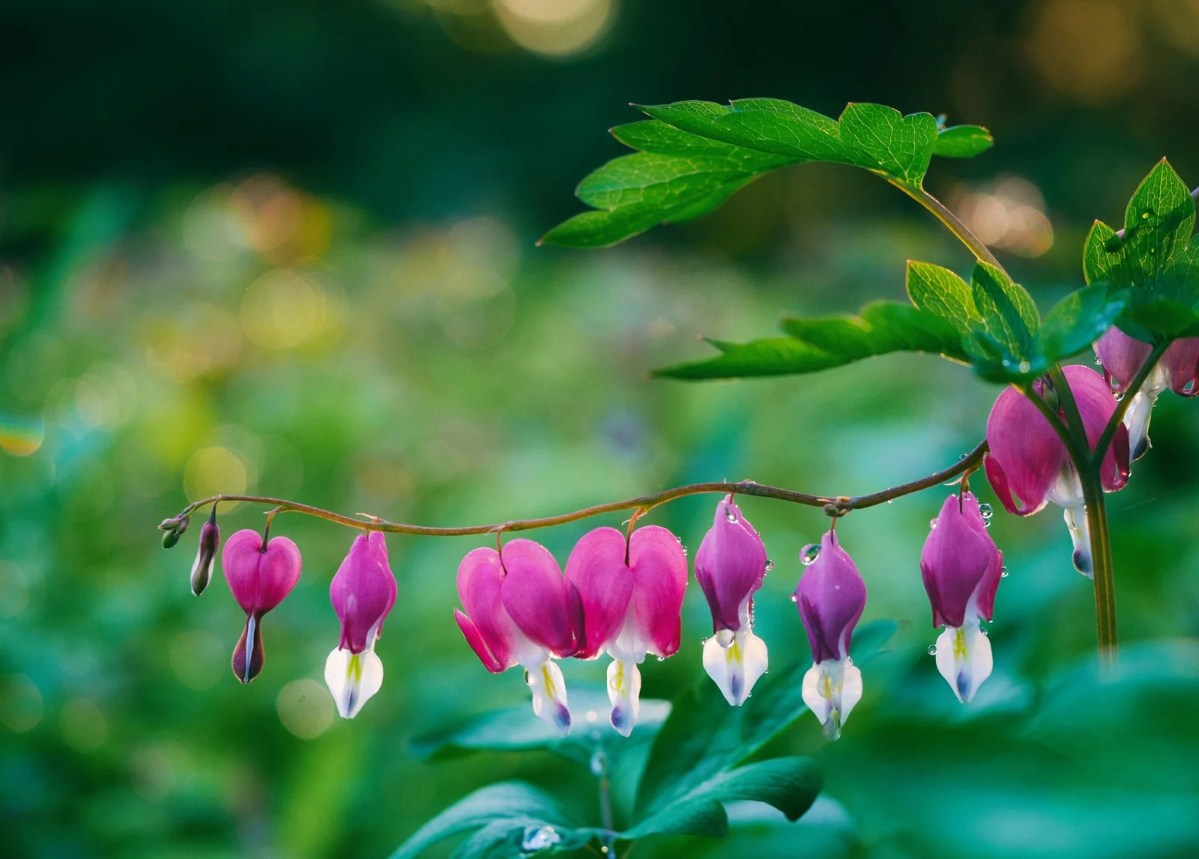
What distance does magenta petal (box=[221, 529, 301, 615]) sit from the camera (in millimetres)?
726

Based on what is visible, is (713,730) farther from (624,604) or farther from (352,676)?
(352,676)

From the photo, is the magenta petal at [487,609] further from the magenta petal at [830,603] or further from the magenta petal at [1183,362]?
the magenta petal at [1183,362]

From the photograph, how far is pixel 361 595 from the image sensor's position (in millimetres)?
718

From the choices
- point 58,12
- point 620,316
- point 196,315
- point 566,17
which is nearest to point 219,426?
point 196,315

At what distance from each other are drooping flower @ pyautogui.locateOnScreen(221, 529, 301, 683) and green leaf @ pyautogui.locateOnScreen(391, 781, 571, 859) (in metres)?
0.16

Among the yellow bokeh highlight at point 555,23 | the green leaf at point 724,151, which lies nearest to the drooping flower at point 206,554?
the green leaf at point 724,151

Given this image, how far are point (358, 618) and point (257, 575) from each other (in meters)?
0.08

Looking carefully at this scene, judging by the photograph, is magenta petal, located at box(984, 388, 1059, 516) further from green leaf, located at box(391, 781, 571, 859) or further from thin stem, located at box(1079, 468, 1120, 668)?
green leaf, located at box(391, 781, 571, 859)

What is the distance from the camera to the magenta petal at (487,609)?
2.39 ft

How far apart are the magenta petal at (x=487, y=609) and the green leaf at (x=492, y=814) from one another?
0.10m

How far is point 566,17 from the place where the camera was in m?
13.7

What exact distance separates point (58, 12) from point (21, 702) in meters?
14.2

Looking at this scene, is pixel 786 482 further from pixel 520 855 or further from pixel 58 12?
pixel 58 12

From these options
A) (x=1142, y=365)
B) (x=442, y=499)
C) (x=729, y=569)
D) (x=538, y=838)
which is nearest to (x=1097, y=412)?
(x=1142, y=365)
